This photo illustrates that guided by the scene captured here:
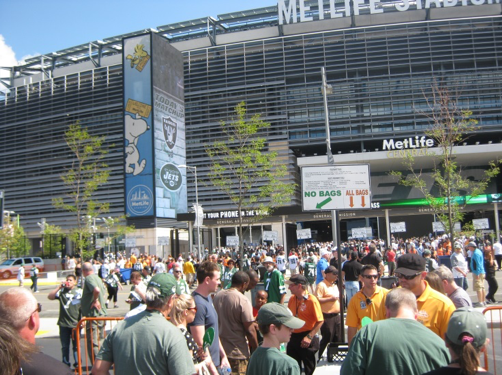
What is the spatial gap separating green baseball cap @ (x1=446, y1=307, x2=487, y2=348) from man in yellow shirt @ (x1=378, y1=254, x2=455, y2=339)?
1.75 metres

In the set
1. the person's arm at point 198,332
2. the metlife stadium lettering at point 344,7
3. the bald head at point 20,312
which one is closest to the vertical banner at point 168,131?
the metlife stadium lettering at point 344,7

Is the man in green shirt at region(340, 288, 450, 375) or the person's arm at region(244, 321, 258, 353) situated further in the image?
the person's arm at region(244, 321, 258, 353)

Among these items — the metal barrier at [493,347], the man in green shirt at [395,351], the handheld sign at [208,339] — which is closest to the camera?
the man in green shirt at [395,351]

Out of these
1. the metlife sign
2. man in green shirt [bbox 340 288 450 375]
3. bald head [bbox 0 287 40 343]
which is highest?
the metlife sign

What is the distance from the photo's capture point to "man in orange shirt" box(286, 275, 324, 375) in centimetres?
662

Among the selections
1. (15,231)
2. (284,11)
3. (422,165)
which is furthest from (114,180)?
(422,165)

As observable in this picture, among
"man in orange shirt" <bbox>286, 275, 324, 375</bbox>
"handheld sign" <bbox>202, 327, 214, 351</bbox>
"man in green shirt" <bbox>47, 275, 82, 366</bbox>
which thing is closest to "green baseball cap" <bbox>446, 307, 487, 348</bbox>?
"handheld sign" <bbox>202, 327, 214, 351</bbox>

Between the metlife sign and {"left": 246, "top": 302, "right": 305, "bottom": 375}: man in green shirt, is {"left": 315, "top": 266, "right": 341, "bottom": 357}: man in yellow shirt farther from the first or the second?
{"left": 246, "top": 302, "right": 305, "bottom": 375}: man in green shirt

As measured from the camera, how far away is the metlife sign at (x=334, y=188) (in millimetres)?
9172

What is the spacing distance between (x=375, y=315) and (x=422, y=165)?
51815 millimetres

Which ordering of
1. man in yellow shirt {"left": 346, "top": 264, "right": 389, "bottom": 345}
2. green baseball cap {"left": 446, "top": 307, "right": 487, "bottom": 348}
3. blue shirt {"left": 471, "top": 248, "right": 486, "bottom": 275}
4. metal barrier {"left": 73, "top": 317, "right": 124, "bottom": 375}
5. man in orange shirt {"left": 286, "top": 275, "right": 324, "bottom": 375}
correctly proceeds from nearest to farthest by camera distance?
1. green baseball cap {"left": 446, "top": 307, "right": 487, "bottom": 348}
2. man in yellow shirt {"left": 346, "top": 264, "right": 389, "bottom": 345}
3. man in orange shirt {"left": 286, "top": 275, "right": 324, "bottom": 375}
4. metal barrier {"left": 73, "top": 317, "right": 124, "bottom": 375}
5. blue shirt {"left": 471, "top": 248, "right": 486, "bottom": 275}

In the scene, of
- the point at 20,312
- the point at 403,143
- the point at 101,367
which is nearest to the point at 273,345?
the point at 101,367

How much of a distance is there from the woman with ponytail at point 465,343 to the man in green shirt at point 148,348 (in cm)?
168

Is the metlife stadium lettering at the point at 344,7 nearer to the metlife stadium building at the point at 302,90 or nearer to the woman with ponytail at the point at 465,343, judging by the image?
the metlife stadium building at the point at 302,90
